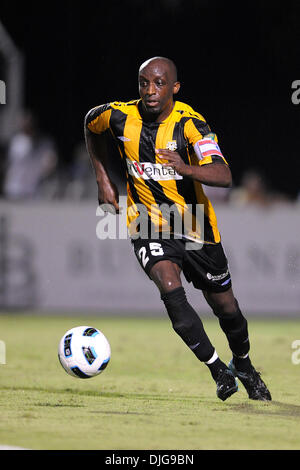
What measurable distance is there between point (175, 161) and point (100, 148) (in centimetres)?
131

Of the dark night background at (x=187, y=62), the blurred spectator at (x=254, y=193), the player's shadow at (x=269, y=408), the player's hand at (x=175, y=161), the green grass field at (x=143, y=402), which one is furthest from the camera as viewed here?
the dark night background at (x=187, y=62)

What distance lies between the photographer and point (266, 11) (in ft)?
56.9

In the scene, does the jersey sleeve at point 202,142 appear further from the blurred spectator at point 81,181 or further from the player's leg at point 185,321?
the blurred spectator at point 81,181

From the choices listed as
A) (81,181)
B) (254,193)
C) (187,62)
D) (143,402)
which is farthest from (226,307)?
(187,62)

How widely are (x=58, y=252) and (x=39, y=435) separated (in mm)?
8945

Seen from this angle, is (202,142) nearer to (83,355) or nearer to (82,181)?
(83,355)

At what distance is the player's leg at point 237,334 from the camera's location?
6754mm

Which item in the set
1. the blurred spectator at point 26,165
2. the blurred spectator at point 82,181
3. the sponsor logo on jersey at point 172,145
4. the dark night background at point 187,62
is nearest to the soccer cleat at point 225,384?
the sponsor logo on jersey at point 172,145

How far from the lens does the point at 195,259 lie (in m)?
6.65

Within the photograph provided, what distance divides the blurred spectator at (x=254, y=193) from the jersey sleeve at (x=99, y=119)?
7.74 m

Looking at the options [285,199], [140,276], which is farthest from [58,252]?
[285,199]
